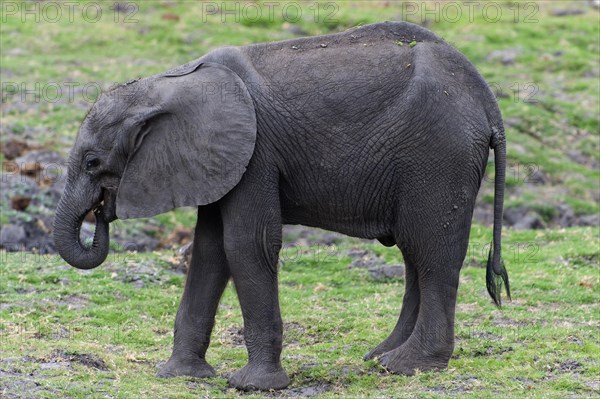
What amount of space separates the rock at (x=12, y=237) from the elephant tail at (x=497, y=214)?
9.29m

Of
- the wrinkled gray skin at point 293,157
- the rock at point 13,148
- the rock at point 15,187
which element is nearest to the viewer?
the wrinkled gray skin at point 293,157

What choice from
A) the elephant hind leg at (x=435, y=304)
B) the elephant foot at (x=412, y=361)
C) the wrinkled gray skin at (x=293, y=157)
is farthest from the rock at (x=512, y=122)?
the elephant foot at (x=412, y=361)

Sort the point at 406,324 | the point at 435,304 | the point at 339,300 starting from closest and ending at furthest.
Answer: the point at 435,304 → the point at 406,324 → the point at 339,300

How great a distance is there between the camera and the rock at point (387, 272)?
51.4 feet

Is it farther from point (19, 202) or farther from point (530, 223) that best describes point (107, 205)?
point (530, 223)

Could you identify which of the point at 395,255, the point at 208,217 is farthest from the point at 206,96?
the point at 395,255

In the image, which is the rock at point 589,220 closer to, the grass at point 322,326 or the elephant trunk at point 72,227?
the grass at point 322,326

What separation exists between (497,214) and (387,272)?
478 cm

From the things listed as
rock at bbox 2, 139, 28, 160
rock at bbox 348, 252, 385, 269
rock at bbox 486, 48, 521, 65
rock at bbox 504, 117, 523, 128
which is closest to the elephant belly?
rock at bbox 348, 252, 385, 269

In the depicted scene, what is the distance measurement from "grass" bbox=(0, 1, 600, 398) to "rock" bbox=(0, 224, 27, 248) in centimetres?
33

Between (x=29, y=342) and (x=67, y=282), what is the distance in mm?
2998

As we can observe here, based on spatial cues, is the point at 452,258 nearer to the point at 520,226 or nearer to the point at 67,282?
the point at 67,282

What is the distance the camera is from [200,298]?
1120 centimetres

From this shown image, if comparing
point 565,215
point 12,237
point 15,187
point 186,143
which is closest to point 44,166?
point 15,187
